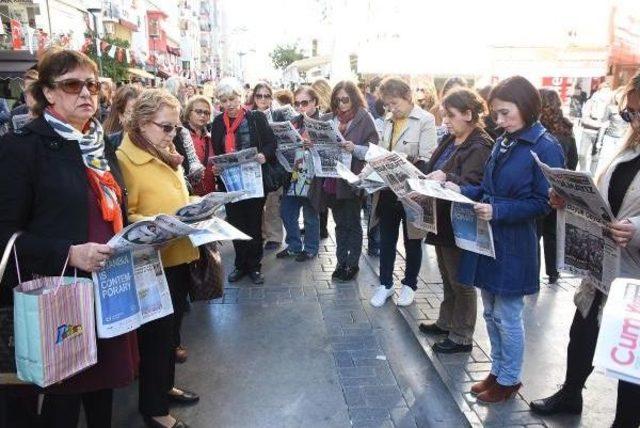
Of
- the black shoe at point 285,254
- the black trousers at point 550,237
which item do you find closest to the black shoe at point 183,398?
the black shoe at point 285,254

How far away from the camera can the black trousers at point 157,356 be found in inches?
114

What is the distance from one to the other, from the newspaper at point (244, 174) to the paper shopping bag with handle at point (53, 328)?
2.92 m

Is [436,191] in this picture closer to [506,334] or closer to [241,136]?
[506,334]

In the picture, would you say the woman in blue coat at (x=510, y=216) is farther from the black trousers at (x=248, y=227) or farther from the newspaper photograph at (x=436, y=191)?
the black trousers at (x=248, y=227)

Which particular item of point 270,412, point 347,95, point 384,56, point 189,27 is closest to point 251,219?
point 347,95

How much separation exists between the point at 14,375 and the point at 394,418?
2.17m

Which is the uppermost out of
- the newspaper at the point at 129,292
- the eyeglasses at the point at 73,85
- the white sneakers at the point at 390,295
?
the eyeglasses at the point at 73,85

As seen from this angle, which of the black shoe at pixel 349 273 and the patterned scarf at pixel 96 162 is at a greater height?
the patterned scarf at pixel 96 162

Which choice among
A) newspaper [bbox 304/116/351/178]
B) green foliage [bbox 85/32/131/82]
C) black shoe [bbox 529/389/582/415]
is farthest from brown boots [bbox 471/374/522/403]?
green foliage [bbox 85/32/131/82]

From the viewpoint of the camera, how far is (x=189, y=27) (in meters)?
78.4

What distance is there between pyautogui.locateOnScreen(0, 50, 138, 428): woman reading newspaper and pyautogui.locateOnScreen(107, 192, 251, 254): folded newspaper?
12 centimetres

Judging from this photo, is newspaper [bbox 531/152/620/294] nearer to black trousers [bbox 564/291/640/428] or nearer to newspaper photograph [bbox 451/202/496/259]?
black trousers [bbox 564/291/640/428]

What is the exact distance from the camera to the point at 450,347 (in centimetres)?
396

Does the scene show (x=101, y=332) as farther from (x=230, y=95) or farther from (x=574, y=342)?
(x=230, y=95)
